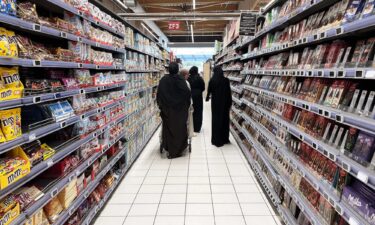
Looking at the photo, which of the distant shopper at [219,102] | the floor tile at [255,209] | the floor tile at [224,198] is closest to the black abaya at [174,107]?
the distant shopper at [219,102]

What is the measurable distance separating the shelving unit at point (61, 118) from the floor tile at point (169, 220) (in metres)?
0.73

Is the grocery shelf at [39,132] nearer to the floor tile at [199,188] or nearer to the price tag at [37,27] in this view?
the price tag at [37,27]

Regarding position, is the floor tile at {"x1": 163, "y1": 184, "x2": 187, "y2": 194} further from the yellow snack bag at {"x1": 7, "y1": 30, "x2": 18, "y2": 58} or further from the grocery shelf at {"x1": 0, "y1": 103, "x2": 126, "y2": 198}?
the yellow snack bag at {"x1": 7, "y1": 30, "x2": 18, "y2": 58}

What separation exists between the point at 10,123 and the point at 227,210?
8.36 feet

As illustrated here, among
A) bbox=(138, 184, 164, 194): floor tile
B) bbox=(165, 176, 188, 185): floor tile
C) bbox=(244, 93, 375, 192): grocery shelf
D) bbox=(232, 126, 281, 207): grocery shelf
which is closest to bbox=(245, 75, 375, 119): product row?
bbox=(244, 93, 375, 192): grocery shelf

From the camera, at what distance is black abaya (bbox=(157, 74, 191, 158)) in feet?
16.8

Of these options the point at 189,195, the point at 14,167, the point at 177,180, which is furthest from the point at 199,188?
the point at 14,167

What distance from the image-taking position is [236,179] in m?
4.32

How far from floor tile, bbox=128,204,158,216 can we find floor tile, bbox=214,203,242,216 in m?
0.76

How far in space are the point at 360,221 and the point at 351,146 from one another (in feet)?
1.72

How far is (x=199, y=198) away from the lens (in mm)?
3648

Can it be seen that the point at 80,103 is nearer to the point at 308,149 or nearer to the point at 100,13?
the point at 100,13

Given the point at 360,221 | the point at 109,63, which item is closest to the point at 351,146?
the point at 360,221

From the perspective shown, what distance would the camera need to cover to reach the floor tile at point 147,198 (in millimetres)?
3559
